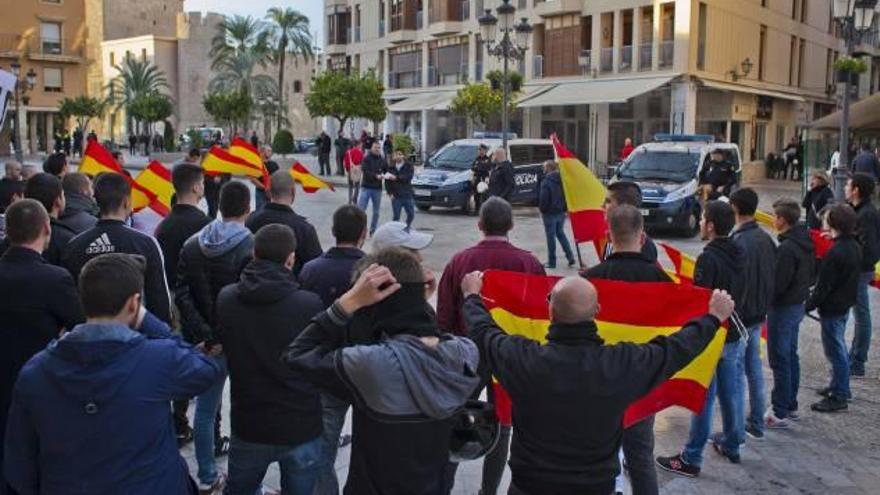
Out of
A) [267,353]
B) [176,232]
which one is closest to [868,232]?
[176,232]

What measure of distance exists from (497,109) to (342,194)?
29.6 feet

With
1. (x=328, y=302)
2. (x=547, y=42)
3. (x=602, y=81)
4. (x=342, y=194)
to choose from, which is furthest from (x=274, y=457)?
(x=547, y=42)

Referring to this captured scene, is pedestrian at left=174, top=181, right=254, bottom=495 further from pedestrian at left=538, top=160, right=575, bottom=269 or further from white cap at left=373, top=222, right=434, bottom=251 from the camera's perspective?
pedestrian at left=538, top=160, right=575, bottom=269

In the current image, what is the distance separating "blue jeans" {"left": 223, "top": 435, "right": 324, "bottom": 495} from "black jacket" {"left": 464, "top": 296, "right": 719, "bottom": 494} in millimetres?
976

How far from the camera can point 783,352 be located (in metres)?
6.19

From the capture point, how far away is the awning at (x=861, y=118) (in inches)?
864

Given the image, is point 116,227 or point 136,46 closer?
point 116,227

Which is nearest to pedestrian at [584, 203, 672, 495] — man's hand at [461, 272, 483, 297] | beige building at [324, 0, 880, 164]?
man's hand at [461, 272, 483, 297]

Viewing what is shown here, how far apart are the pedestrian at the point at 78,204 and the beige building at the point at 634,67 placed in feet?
88.7

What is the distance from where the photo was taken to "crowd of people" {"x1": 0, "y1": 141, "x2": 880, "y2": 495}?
9.18 ft

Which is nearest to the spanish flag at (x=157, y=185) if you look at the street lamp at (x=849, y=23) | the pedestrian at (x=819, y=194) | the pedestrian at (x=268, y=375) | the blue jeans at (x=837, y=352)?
the pedestrian at (x=268, y=375)

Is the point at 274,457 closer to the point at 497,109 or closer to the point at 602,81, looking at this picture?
the point at 497,109

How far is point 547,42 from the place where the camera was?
37.2 m

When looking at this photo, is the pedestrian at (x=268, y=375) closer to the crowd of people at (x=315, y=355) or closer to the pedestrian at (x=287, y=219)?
the crowd of people at (x=315, y=355)
